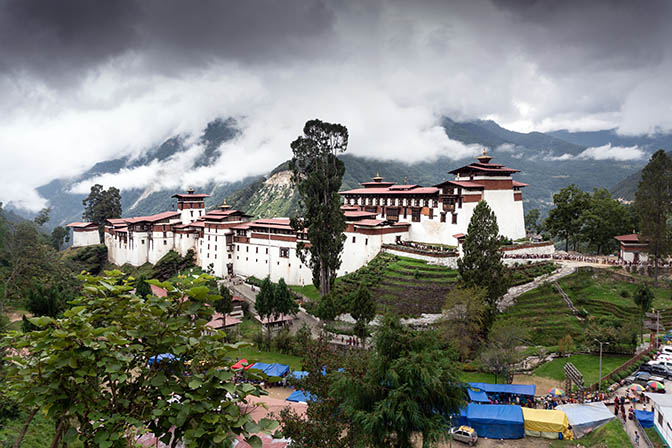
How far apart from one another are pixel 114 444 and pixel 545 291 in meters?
36.2

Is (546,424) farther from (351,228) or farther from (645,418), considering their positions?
(351,228)

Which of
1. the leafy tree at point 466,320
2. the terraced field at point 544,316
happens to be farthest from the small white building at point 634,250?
the leafy tree at point 466,320

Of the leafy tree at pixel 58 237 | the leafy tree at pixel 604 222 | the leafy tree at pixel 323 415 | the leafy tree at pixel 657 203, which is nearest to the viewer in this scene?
the leafy tree at pixel 323 415

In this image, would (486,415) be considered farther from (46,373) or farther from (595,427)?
(46,373)

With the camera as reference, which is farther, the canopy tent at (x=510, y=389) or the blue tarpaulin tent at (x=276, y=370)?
the blue tarpaulin tent at (x=276, y=370)

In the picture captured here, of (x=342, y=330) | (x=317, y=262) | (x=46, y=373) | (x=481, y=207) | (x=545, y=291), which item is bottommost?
(x=342, y=330)

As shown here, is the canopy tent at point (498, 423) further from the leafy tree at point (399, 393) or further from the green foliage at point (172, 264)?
the green foliage at point (172, 264)

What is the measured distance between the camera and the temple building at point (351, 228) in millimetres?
44453

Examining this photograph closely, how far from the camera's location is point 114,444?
4.37m

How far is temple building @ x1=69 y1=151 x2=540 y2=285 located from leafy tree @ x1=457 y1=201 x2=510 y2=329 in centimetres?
1045

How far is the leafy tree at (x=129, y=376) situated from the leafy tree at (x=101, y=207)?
78079mm

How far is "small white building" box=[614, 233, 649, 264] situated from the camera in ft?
126

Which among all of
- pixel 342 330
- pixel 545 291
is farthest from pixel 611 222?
pixel 342 330

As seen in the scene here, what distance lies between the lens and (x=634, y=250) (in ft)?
128
